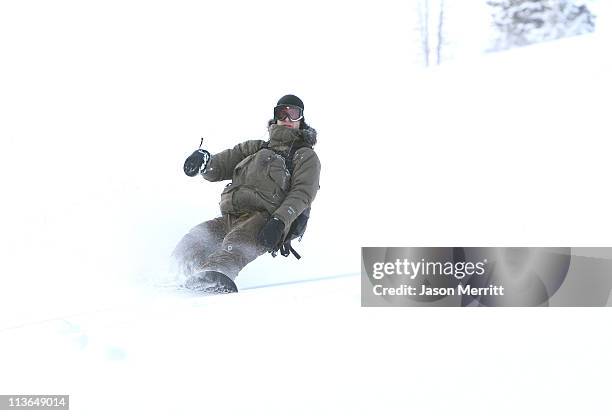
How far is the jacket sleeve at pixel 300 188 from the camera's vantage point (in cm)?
367

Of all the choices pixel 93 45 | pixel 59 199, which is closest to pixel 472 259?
pixel 59 199

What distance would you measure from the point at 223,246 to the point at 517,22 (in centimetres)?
1012

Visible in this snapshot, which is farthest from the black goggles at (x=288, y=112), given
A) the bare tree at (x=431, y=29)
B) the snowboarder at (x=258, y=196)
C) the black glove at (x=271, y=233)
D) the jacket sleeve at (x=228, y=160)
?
the bare tree at (x=431, y=29)

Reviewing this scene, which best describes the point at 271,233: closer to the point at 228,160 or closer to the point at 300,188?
the point at 300,188

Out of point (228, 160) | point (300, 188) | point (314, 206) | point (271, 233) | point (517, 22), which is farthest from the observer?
point (517, 22)

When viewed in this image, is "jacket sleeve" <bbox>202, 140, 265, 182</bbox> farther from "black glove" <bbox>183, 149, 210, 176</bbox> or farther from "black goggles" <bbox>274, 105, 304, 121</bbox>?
"black goggles" <bbox>274, 105, 304, 121</bbox>

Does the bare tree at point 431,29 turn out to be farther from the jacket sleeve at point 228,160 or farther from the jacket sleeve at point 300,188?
the jacket sleeve at point 300,188

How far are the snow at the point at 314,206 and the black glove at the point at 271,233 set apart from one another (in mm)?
255

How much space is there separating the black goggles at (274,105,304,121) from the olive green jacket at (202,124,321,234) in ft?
0.21

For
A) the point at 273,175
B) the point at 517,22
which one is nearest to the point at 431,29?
the point at 517,22

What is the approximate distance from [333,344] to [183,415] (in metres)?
0.63

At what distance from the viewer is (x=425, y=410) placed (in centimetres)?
178

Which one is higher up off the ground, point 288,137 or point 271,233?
point 288,137

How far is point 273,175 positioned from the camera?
3.87m
